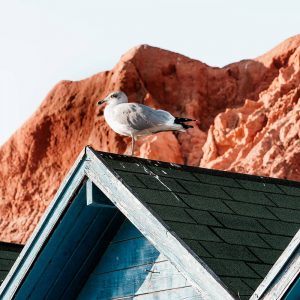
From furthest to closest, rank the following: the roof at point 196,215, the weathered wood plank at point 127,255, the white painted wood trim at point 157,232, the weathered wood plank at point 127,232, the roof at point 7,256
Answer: the roof at point 7,256 < the weathered wood plank at point 127,232 < the weathered wood plank at point 127,255 < the roof at point 196,215 < the white painted wood trim at point 157,232

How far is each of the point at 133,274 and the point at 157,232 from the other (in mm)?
737

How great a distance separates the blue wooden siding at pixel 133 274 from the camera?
778 cm

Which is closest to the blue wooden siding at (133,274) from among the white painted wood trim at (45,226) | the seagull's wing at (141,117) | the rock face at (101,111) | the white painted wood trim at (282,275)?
the white painted wood trim at (45,226)

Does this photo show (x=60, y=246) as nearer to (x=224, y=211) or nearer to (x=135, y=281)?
(x=135, y=281)

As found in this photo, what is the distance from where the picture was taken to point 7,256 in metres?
10.6

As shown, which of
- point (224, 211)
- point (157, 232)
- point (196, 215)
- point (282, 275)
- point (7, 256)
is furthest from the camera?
point (7, 256)

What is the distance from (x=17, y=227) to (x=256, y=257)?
84.3 ft

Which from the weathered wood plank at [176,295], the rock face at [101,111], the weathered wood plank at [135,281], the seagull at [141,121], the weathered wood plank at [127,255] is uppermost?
the rock face at [101,111]

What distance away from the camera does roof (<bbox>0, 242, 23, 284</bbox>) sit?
1029 cm

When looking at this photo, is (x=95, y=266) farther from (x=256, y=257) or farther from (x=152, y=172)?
(x=256, y=257)

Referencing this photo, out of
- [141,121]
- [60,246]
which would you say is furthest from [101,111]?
[60,246]

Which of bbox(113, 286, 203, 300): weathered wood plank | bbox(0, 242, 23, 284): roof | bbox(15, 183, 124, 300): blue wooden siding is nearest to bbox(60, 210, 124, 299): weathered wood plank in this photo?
bbox(15, 183, 124, 300): blue wooden siding

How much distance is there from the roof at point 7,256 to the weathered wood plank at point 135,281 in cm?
176

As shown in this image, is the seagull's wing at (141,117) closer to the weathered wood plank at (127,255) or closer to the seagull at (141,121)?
the seagull at (141,121)
